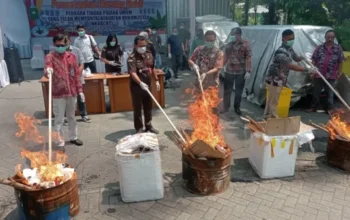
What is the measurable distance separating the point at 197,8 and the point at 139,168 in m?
14.6

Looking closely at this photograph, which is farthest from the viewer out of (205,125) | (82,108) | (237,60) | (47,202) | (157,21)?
(157,21)

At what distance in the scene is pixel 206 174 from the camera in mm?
3941

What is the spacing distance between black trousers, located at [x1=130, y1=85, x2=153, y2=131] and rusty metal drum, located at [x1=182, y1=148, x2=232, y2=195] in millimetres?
1991

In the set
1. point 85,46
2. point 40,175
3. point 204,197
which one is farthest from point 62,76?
point 85,46

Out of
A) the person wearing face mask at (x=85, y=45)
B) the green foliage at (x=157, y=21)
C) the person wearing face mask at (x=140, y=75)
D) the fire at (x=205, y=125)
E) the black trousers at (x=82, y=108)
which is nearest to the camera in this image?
the fire at (x=205, y=125)

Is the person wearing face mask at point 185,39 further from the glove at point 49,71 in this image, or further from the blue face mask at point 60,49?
the glove at point 49,71

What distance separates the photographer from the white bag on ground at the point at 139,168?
12.3ft

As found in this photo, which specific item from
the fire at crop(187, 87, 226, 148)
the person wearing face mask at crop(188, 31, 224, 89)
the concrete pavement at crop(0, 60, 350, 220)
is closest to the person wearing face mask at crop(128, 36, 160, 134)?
the concrete pavement at crop(0, 60, 350, 220)

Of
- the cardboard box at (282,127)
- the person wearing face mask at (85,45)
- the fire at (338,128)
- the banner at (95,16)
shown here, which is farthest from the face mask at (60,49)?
the banner at (95,16)

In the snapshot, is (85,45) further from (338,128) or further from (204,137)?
(338,128)

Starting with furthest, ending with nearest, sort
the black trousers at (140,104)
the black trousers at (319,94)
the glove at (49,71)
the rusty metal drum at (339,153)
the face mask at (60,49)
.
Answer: the black trousers at (319,94) → the black trousers at (140,104) → the face mask at (60,49) → the glove at (49,71) → the rusty metal drum at (339,153)

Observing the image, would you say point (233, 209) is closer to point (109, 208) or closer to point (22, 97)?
point (109, 208)

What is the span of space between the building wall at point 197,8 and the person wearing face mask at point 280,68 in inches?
406

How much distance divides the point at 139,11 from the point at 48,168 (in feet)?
42.6
